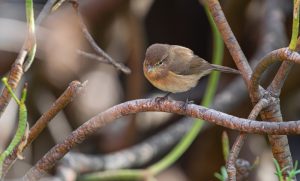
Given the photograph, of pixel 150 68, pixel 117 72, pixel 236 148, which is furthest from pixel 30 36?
pixel 117 72

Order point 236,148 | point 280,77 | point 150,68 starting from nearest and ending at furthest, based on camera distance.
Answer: point 236,148 → point 280,77 → point 150,68

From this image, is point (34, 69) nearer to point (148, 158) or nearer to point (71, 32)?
point (71, 32)

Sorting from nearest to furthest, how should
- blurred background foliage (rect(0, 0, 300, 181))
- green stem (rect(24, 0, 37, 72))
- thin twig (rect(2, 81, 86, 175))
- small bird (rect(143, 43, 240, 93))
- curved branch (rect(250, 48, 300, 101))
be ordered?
curved branch (rect(250, 48, 300, 101)), thin twig (rect(2, 81, 86, 175)), green stem (rect(24, 0, 37, 72)), small bird (rect(143, 43, 240, 93)), blurred background foliage (rect(0, 0, 300, 181))

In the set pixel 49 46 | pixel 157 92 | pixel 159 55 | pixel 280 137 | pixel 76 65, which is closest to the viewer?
pixel 280 137

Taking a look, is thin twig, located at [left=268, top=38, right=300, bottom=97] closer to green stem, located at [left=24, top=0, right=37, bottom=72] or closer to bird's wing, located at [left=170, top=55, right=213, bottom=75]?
green stem, located at [left=24, top=0, right=37, bottom=72]

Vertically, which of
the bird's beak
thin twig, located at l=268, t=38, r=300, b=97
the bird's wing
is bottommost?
the bird's beak

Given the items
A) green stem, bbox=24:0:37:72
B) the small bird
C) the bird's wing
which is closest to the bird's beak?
the small bird

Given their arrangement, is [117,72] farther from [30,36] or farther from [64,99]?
[64,99]

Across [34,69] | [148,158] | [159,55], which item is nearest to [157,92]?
[148,158]
